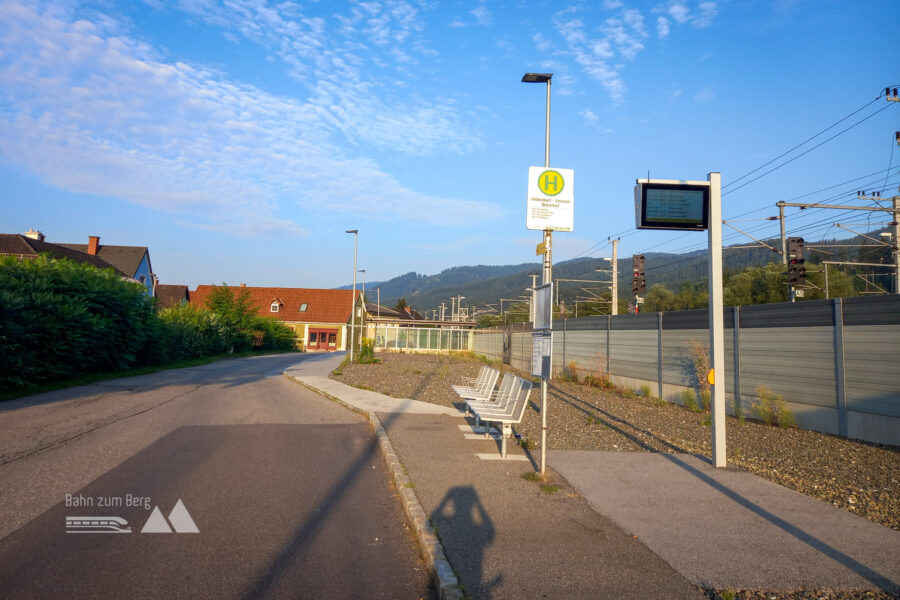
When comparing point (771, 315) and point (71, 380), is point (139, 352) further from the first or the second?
point (771, 315)

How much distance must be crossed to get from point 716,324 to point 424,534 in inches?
204

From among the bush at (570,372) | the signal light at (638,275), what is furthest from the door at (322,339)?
the bush at (570,372)

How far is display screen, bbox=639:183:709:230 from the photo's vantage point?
27.2 feet

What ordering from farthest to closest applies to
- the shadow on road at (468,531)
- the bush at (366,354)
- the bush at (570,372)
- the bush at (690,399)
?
the bush at (366,354) < the bush at (570,372) < the bush at (690,399) < the shadow on road at (468,531)

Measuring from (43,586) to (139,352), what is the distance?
75.6ft

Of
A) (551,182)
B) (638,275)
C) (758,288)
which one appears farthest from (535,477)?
(758,288)

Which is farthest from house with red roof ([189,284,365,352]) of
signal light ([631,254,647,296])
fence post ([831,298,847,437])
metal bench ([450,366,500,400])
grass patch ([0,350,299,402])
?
fence post ([831,298,847,437])

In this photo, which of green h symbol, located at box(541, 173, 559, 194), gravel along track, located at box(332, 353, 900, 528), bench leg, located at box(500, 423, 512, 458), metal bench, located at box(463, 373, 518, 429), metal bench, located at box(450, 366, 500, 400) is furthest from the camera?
metal bench, located at box(450, 366, 500, 400)

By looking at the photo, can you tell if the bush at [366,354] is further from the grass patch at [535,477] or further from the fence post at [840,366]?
the grass patch at [535,477]

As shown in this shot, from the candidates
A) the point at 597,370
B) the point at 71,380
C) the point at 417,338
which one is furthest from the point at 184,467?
the point at 417,338

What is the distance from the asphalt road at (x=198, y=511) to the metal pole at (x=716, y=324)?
14.1 ft

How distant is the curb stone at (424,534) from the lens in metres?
3.93

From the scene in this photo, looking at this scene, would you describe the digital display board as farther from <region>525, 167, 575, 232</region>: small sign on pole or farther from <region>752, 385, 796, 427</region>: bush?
<region>752, 385, 796, 427</region>: bush

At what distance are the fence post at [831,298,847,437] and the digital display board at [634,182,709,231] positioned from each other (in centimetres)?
352
